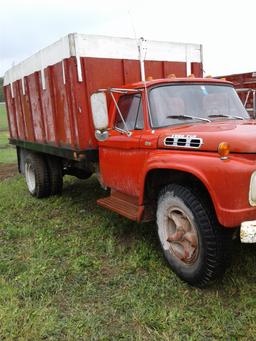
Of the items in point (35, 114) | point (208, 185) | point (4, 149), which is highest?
point (35, 114)

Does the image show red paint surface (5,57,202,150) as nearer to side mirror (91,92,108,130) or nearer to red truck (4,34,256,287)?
red truck (4,34,256,287)

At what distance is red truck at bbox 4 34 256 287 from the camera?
10.2 ft

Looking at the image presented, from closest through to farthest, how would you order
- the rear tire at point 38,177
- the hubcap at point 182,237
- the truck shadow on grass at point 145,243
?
the hubcap at point 182,237 → the truck shadow on grass at point 145,243 → the rear tire at point 38,177

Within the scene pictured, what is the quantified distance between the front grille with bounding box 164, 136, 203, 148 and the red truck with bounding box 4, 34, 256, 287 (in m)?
0.01

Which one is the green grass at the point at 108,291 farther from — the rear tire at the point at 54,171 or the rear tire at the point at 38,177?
the rear tire at the point at 54,171

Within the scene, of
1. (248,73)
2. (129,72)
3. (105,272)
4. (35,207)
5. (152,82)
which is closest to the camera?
(105,272)

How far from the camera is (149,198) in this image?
13.8 feet

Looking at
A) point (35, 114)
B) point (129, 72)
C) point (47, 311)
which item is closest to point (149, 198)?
point (47, 311)

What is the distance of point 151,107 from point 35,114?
3375 mm

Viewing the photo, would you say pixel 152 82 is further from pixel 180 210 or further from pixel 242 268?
pixel 242 268

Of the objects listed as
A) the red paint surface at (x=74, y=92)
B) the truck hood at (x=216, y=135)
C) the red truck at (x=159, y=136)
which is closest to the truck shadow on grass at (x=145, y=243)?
the red truck at (x=159, y=136)

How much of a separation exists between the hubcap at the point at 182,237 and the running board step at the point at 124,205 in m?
0.45

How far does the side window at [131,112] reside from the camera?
4380mm

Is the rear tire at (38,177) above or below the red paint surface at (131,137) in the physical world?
below
